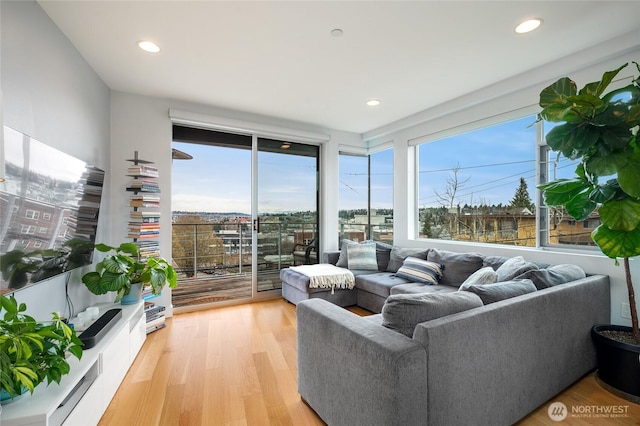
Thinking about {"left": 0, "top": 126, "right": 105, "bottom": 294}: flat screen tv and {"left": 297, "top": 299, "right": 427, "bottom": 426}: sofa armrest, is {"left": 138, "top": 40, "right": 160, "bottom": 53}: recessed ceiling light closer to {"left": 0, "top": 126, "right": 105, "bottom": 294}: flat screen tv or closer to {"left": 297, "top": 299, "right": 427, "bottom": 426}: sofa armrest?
{"left": 0, "top": 126, "right": 105, "bottom": 294}: flat screen tv

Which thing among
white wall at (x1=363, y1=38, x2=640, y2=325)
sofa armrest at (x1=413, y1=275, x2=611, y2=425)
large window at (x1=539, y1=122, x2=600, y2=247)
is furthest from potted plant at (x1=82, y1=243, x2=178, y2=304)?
large window at (x1=539, y1=122, x2=600, y2=247)

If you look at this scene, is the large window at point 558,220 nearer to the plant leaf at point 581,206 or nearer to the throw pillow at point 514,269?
the throw pillow at point 514,269

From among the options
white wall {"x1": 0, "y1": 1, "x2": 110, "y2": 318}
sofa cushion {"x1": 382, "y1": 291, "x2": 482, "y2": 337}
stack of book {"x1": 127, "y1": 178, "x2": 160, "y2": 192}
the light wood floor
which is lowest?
the light wood floor

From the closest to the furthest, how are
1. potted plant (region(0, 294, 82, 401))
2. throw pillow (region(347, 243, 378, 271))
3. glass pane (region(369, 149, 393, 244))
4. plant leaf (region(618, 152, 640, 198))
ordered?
potted plant (region(0, 294, 82, 401)) → plant leaf (region(618, 152, 640, 198)) → throw pillow (region(347, 243, 378, 271)) → glass pane (region(369, 149, 393, 244))

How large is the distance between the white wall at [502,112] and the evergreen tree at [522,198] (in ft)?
1.49

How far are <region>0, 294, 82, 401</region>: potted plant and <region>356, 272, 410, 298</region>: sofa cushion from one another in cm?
275

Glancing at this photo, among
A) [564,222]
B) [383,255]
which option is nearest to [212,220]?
[383,255]

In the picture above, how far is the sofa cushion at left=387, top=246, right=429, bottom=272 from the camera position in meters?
3.76

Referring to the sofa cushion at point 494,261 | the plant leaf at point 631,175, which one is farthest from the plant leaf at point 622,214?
the sofa cushion at point 494,261

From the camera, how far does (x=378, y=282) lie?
11.3 feet

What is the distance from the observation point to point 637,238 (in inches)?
73.5

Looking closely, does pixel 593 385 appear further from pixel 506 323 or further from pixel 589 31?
pixel 589 31

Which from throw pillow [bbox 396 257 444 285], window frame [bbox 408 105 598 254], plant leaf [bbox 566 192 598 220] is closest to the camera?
plant leaf [bbox 566 192 598 220]

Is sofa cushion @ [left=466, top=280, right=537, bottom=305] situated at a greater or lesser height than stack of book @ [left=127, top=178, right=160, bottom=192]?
lesser
